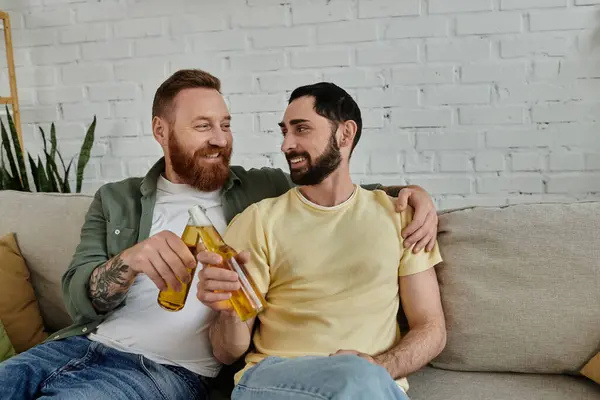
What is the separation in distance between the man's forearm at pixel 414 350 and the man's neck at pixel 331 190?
36cm

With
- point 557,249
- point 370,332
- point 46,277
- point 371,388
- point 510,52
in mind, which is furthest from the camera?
point 510,52

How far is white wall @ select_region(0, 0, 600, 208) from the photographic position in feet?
7.29

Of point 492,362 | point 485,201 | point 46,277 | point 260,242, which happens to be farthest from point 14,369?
point 485,201

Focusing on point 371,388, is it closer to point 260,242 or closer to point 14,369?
point 260,242

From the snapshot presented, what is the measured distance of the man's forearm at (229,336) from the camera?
4.63 feet

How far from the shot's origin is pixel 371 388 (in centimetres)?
107

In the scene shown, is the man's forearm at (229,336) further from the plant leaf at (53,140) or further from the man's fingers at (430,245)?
the plant leaf at (53,140)

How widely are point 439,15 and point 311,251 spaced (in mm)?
1250

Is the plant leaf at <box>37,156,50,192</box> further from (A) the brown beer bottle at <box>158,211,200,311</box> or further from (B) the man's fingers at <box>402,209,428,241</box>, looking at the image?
(B) the man's fingers at <box>402,209,428,241</box>

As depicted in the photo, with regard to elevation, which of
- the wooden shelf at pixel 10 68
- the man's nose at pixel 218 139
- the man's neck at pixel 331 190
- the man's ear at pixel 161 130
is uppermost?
the wooden shelf at pixel 10 68

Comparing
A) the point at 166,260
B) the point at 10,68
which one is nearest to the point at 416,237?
the point at 166,260

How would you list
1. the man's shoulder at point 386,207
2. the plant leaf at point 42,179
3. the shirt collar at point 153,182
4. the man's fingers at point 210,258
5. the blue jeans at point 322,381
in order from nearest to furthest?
the blue jeans at point 322,381
the man's fingers at point 210,258
the man's shoulder at point 386,207
the shirt collar at point 153,182
the plant leaf at point 42,179

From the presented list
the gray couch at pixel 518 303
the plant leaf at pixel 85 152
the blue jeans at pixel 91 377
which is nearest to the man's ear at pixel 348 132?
the gray couch at pixel 518 303

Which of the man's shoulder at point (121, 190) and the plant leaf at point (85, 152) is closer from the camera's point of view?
the man's shoulder at point (121, 190)
